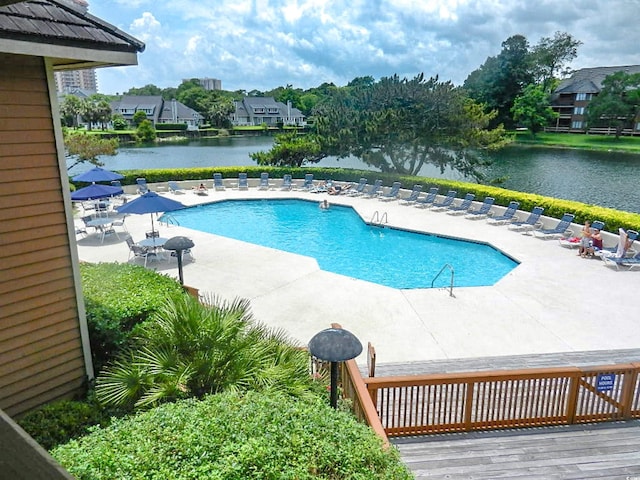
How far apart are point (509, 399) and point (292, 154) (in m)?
22.5

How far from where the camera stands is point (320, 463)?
3104 millimetres

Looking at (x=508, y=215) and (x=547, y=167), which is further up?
(x=508, y=215)

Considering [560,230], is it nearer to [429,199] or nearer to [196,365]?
[429,199]

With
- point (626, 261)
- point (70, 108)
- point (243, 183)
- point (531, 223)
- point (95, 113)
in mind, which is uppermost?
point (70, 108)

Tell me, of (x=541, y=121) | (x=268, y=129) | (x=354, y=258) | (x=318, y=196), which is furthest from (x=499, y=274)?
(x=268, y=129)

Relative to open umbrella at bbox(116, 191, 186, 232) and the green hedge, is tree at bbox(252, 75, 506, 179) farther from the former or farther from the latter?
open umbrella at bbox(116, 191, 186, 232)

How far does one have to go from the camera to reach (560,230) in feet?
48.8

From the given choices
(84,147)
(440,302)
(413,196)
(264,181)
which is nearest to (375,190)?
(413,196)

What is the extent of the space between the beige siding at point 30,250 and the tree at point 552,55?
72823mm

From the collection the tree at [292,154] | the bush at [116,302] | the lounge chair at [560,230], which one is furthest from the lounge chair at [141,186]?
the lounge chair at [560,230]

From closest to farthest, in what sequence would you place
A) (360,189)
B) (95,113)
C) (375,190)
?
(375,190)
(360,189)
(95,113)

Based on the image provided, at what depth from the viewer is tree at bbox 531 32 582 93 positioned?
2636 inches

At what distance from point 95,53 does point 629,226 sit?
572 inches

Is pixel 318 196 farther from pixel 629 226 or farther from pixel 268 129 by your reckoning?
pixel 268 129
